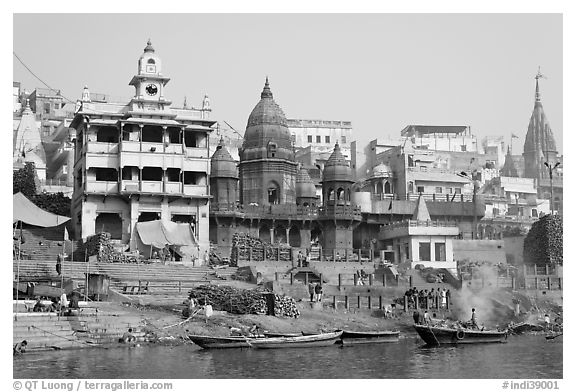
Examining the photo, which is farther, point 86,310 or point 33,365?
point 86,310

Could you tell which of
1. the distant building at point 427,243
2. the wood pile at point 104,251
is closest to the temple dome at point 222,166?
the distant building at point 427,243

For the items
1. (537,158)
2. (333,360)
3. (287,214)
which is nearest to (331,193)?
(287,214)

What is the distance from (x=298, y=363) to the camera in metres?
28.8

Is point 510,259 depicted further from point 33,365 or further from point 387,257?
point 33,365

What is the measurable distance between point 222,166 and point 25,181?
11.7 metres

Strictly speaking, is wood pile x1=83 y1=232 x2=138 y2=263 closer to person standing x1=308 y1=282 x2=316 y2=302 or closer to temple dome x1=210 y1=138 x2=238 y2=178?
person standing x1=308 y1=282 x2=316 y2=302

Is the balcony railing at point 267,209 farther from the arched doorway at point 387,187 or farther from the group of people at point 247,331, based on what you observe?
the group of people at point 247,331

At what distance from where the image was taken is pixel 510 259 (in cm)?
6216

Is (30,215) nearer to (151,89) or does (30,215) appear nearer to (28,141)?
(151,89)

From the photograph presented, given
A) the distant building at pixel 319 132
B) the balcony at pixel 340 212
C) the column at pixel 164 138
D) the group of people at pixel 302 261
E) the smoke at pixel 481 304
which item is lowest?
the smoke at pixel 481 304

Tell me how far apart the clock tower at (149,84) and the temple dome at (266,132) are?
8.84m

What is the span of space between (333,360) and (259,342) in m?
3.88

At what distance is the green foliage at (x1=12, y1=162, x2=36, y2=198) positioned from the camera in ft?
188

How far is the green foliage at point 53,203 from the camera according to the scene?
2229 inches
